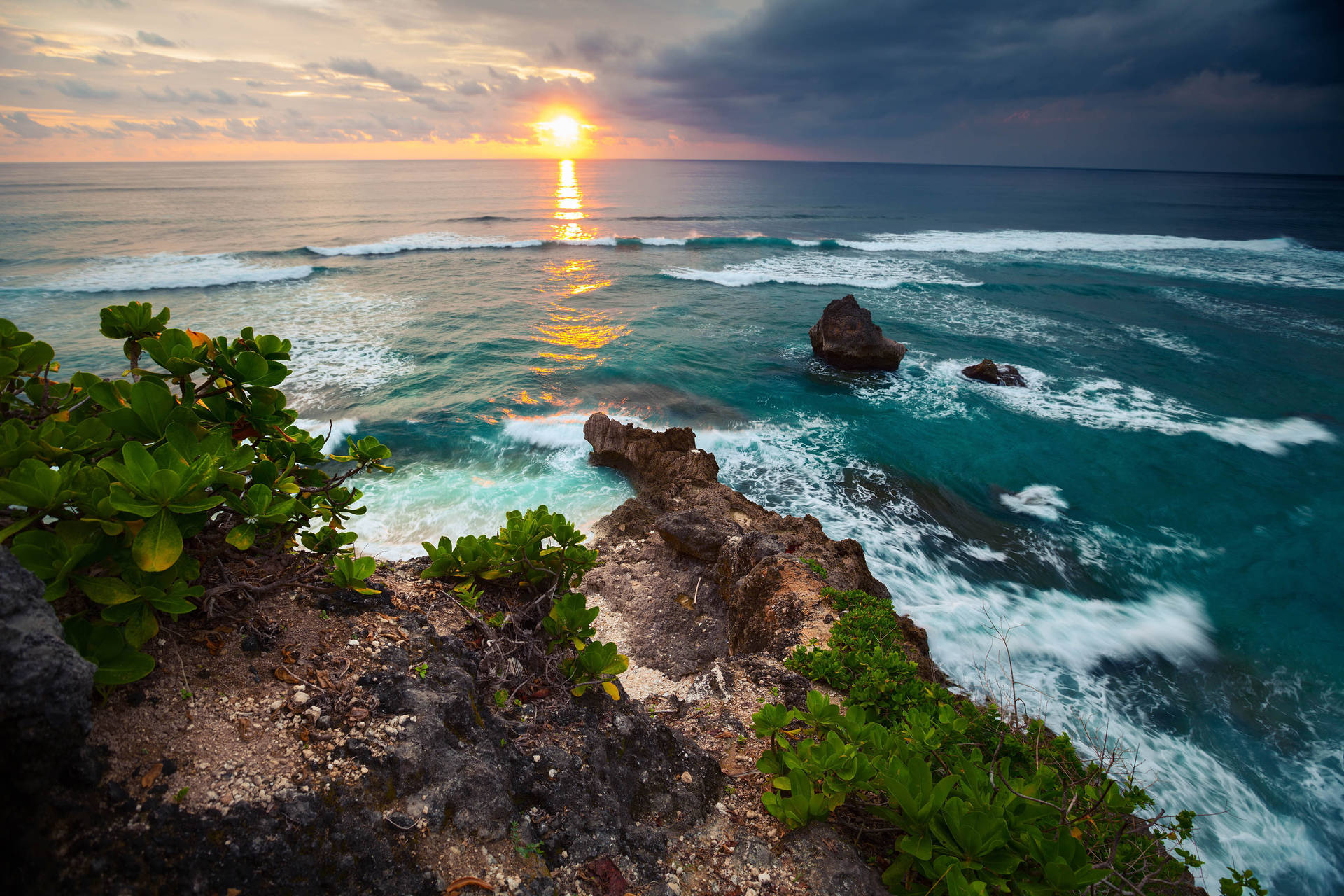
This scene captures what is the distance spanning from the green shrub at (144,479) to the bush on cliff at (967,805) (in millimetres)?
2461

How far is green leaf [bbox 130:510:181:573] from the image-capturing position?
163 centimetres

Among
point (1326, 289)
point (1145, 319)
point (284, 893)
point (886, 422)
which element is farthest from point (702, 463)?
point (1326, 289)

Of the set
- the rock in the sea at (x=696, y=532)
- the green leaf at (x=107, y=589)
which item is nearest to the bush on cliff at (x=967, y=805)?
the green leaf at (x=107, y=589)

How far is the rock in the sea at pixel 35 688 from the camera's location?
53.6 inches

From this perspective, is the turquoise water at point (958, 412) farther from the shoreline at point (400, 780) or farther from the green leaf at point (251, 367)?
the green leaf at point (251, 367)

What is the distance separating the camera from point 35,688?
1379 mm

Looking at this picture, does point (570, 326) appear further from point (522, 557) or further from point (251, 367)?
point (251, 367)

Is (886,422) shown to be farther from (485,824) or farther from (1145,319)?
(1145,319)

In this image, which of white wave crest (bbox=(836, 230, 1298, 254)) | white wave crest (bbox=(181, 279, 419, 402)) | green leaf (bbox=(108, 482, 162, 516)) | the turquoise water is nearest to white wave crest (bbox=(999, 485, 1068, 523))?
the turquoise water

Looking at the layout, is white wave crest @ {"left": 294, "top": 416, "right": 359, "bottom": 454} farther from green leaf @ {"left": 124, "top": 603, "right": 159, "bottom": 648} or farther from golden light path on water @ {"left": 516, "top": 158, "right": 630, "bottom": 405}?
green leaf @ {"left": 124, "top": 603, "right": 159, "bottom": 648}

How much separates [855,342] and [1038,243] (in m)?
35.2

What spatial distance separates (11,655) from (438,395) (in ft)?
46.4

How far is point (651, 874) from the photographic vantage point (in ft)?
7.75

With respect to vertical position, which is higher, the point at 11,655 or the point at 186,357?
the point at 186,357
